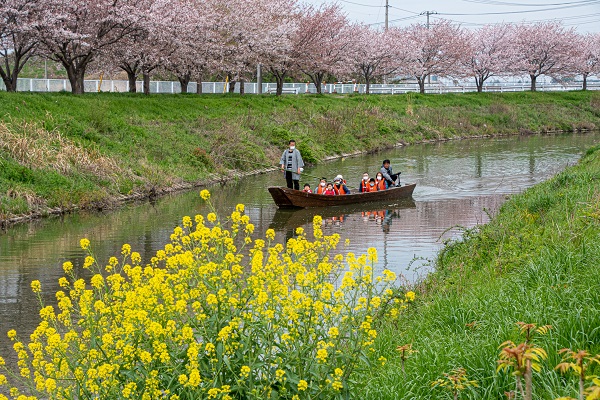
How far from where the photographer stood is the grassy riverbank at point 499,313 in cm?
590

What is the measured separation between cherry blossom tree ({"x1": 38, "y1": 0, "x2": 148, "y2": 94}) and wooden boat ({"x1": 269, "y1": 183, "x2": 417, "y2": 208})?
12452 mm

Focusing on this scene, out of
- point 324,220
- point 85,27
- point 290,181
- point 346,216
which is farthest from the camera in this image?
point 85,27

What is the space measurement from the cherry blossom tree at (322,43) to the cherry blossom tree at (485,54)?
15.7 metres

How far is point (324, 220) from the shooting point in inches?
808

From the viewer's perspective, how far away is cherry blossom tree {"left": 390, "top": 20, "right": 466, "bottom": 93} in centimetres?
6706

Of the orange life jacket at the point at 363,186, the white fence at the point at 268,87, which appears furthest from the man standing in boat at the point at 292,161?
the white fence at the point at 268,87

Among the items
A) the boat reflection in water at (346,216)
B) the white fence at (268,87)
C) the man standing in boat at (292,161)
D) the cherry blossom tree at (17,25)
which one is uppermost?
the cherry blossom tree at (17,25)

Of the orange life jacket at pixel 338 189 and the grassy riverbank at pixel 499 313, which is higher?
the grassy riverbank at pixel 499 313

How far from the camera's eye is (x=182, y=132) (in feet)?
103

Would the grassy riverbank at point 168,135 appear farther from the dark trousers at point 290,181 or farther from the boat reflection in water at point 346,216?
the boat reflection in water at point 346,216

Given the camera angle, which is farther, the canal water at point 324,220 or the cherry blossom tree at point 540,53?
the cherry blossom tree at point 540,53

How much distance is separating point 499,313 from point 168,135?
79.3ft

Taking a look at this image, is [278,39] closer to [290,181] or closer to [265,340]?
[290,181]

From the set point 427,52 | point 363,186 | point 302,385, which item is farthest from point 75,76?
point 427,52
